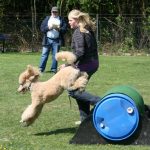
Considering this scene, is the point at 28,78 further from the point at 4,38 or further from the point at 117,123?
the point at 4,38

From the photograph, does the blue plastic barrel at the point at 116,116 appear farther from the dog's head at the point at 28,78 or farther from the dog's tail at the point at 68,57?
the dog's head at the point at 28,78

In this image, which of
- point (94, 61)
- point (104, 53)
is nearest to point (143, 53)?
point (104, 53)

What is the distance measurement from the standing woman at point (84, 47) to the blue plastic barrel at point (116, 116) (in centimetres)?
81

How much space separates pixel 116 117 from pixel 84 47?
1415mm

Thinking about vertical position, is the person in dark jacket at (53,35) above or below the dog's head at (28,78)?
below

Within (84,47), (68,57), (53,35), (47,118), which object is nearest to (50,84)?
(68,57)

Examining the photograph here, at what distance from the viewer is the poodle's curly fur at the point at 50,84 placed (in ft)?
24.2

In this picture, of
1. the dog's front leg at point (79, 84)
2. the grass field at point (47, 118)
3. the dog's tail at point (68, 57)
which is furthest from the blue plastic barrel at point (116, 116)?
the dog's tail at point (68, 57)

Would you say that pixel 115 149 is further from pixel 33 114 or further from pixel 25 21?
pixel 25 21

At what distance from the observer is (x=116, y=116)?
22.4 feet

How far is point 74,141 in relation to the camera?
6938mm

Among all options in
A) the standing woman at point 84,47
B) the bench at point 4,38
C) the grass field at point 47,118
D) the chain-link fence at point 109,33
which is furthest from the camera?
the chain-link fence at point 109,33

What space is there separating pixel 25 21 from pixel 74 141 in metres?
21.8

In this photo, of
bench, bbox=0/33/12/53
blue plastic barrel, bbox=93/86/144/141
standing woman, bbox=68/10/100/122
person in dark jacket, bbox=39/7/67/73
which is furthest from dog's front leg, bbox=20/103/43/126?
bench, bbox=0/33/12/53
